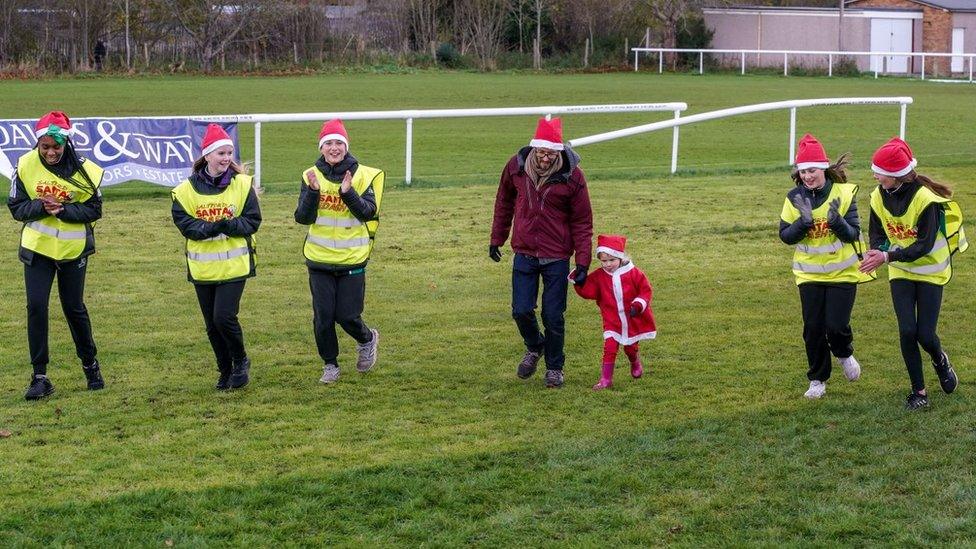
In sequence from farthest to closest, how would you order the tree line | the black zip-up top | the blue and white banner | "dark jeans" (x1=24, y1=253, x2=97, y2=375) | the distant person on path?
1. the distant person on path
2. the tree line
3. the blue and white banner
4. "dark jeans" (x1=24, y1=253, x2=97, y2=375)
5. the black zip-up top

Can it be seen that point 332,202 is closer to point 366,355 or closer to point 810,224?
point 366,355

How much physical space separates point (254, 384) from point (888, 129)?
21.8 meters

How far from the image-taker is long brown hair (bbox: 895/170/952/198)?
752 centimetres

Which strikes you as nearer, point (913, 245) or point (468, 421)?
point (913, 245)

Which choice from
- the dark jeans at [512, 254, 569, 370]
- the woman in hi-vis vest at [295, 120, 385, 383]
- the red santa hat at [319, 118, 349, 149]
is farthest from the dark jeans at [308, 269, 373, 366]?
the dark jeans at [512, 254, 569, 370]

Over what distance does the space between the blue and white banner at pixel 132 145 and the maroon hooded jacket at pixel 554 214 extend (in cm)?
955

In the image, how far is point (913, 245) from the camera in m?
7.46

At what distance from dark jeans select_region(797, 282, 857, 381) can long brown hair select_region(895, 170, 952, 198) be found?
734 mm

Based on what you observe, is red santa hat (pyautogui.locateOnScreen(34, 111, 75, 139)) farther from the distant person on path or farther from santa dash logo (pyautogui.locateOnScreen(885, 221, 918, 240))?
the distant person on path

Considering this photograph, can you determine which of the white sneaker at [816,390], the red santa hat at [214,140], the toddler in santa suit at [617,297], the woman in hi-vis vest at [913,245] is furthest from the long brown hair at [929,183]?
the red santa hat at [214,140]

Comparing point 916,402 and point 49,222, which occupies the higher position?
point 49,222

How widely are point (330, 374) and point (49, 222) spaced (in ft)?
6.37

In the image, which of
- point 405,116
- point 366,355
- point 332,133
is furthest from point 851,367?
point 405,116

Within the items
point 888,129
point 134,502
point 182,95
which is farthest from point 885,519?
point 182,95
